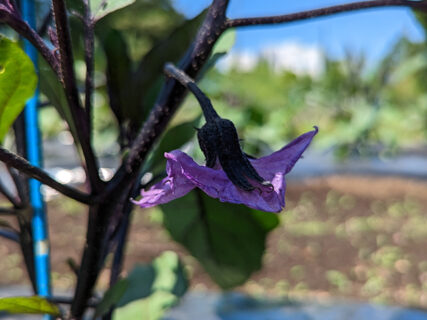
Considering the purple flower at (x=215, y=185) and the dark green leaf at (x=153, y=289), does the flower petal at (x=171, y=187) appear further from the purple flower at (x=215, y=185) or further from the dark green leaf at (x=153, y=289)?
the dark green leaf at (x=153, y=289)

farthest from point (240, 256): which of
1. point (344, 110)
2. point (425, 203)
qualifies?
point (344, 110)

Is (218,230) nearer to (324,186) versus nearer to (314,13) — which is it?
(314,13)

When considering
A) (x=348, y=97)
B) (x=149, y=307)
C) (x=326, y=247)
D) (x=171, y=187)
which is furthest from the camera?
(x=348, y=97)

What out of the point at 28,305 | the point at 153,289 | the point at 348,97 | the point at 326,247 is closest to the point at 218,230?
the point at 153,289

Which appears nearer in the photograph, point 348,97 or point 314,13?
point 314,13

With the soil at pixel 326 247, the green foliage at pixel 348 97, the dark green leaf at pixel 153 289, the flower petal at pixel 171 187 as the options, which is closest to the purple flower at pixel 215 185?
the flower petal at pixel 171 187

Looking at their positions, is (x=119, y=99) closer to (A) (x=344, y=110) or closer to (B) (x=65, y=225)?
(B) (x=65, y=225)
